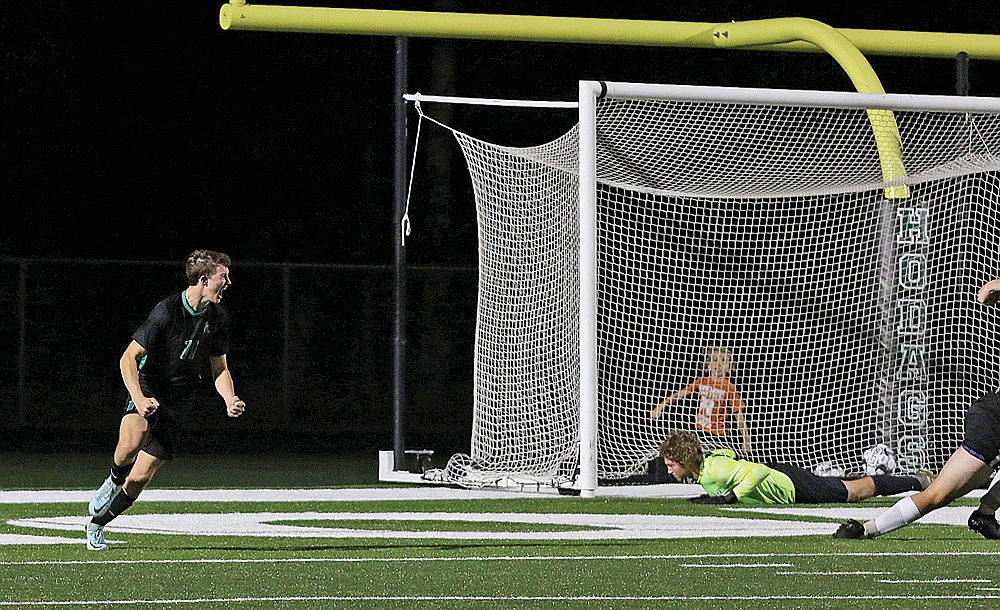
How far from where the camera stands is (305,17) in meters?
16.5

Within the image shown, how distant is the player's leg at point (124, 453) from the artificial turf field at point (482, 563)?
287mm

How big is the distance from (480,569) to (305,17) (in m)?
6.97

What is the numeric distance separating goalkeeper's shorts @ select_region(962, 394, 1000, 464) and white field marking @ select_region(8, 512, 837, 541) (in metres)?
1.93

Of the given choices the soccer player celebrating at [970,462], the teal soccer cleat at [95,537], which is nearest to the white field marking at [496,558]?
the soccer player celebrating at [970,462]

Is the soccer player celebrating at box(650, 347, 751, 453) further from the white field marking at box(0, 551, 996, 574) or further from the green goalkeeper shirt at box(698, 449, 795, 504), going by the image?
the white field marking at box(0, 551, 996, 574)

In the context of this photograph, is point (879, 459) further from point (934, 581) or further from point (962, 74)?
point (934, 581)

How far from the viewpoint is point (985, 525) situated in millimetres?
11766

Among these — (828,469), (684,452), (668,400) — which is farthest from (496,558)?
(828,469)

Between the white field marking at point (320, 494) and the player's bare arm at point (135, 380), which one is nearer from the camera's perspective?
the player's bare arm at point (135, 380)

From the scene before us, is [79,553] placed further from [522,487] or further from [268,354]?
[268,354]

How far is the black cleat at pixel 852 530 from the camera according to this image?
1181 cm

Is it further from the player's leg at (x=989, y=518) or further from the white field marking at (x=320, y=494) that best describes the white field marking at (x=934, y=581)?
the white field marking at (x=320, y=494)

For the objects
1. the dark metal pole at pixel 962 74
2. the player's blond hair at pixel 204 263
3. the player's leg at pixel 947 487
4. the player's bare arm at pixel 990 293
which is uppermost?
the dark metal pole at pixel 962 74

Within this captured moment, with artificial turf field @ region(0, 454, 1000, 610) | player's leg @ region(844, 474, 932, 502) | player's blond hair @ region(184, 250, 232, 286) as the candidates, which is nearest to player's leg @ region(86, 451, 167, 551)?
artificial turf field @ region(0, 454, 1000, 610)
